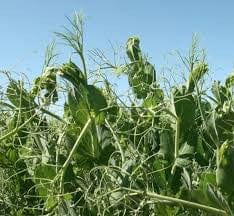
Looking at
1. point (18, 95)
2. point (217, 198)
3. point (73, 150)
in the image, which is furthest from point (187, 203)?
point (18, 95)

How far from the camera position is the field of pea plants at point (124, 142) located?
3.94 ft

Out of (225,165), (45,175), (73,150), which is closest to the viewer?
(225,165)

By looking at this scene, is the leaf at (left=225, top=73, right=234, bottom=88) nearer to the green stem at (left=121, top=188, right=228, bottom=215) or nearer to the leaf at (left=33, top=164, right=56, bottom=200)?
the green stem at (left=121, top=188, right=228, bottom=215)

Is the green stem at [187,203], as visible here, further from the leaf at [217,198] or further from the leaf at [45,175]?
the leaf at [45,175]

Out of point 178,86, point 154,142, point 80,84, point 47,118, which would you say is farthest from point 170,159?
point 47,118

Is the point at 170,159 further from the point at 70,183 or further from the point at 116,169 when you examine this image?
the point at 70,183

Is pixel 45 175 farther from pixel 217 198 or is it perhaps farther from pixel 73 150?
pixel 217 198

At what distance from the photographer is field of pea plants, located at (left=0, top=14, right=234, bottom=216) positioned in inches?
47.3

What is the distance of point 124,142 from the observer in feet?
4.55

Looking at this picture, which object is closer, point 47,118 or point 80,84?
point 80,84

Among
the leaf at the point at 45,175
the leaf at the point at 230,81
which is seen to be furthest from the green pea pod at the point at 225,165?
the leaf at the point at 45,175

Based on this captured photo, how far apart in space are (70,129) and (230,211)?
0.45 m

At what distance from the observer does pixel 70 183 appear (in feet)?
4.44

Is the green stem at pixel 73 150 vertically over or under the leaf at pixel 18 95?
under
